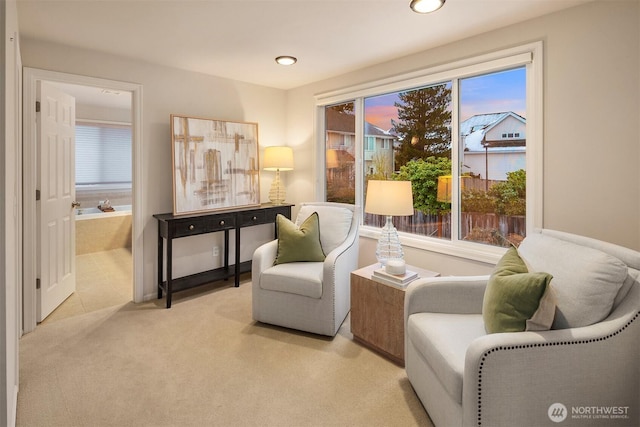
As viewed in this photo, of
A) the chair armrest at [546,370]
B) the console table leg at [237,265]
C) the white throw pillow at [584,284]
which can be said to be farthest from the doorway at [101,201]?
the white throw pillow at [584,284]

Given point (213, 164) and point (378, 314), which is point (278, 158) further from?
point (378, 314)

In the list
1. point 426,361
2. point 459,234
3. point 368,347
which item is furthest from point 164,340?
point 459,234

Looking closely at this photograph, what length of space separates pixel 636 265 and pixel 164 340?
9.30ft

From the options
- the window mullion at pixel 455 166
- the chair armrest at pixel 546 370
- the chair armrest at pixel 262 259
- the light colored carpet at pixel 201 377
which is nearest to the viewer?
the chair armrest at pixel 546 370

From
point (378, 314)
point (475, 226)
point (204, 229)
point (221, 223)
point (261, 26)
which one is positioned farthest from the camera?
point (221, 223)

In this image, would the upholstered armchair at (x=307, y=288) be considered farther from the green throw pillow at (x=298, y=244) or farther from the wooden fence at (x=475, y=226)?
the wooden fence at (x=475, y=226)

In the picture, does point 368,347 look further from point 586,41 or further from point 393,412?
point 586,41

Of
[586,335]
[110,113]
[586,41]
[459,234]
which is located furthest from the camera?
[110,113]

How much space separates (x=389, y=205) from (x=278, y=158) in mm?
1864

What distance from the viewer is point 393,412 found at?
185 centimetres

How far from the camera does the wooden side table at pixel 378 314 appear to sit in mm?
2289

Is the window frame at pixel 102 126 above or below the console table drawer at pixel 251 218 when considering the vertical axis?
above

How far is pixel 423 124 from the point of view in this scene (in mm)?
3311

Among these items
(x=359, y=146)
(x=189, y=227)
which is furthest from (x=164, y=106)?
(x=359, y=146)
